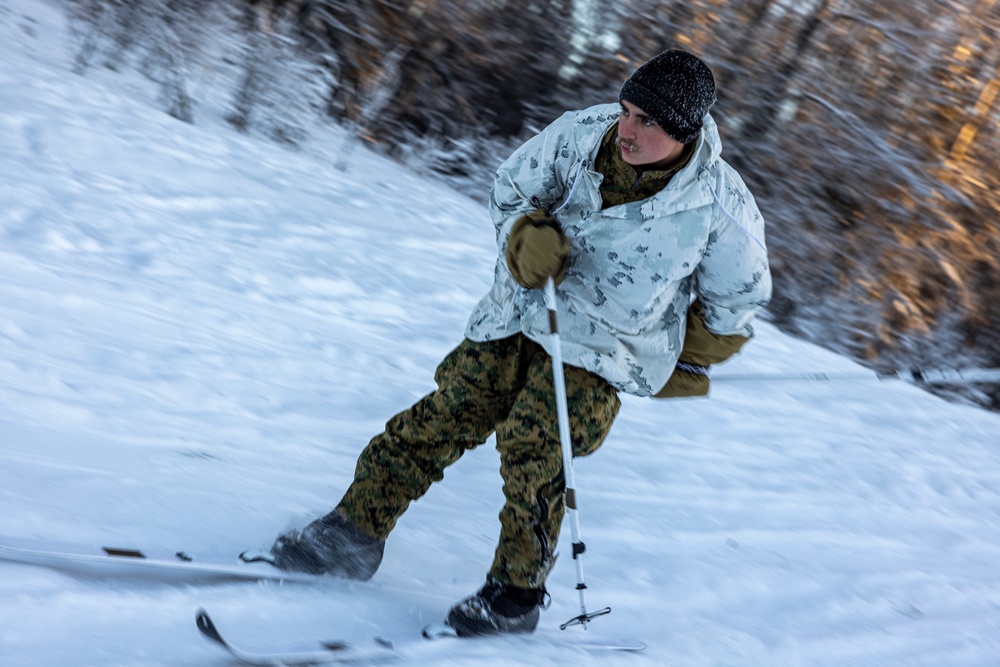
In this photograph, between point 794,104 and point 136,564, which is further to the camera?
point 794,104

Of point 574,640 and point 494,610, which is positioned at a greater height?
point 494,610

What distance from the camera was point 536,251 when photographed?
93.0 inches

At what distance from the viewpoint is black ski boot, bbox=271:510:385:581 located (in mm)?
2619

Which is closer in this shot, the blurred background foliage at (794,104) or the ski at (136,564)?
the ski at (136,564)

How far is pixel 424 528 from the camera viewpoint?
130 inches

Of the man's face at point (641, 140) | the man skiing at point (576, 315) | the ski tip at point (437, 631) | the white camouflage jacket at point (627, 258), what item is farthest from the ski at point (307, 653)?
the man's face at point (641, 140)

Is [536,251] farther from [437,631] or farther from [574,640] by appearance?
[574,640]

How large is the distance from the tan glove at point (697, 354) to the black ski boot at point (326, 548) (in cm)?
94

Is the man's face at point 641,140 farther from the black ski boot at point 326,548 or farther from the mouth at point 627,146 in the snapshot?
the black ski boot at point 326,548

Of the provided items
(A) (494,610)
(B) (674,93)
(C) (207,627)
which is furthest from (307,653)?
(B) (674,93)

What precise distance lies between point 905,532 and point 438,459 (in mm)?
2967

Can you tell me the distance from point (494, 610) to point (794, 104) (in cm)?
1064

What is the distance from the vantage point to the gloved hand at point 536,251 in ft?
7.74

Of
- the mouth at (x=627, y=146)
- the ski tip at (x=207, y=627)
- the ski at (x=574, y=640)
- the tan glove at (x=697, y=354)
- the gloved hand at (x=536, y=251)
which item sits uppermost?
the mouth at (x=627, y=146)
